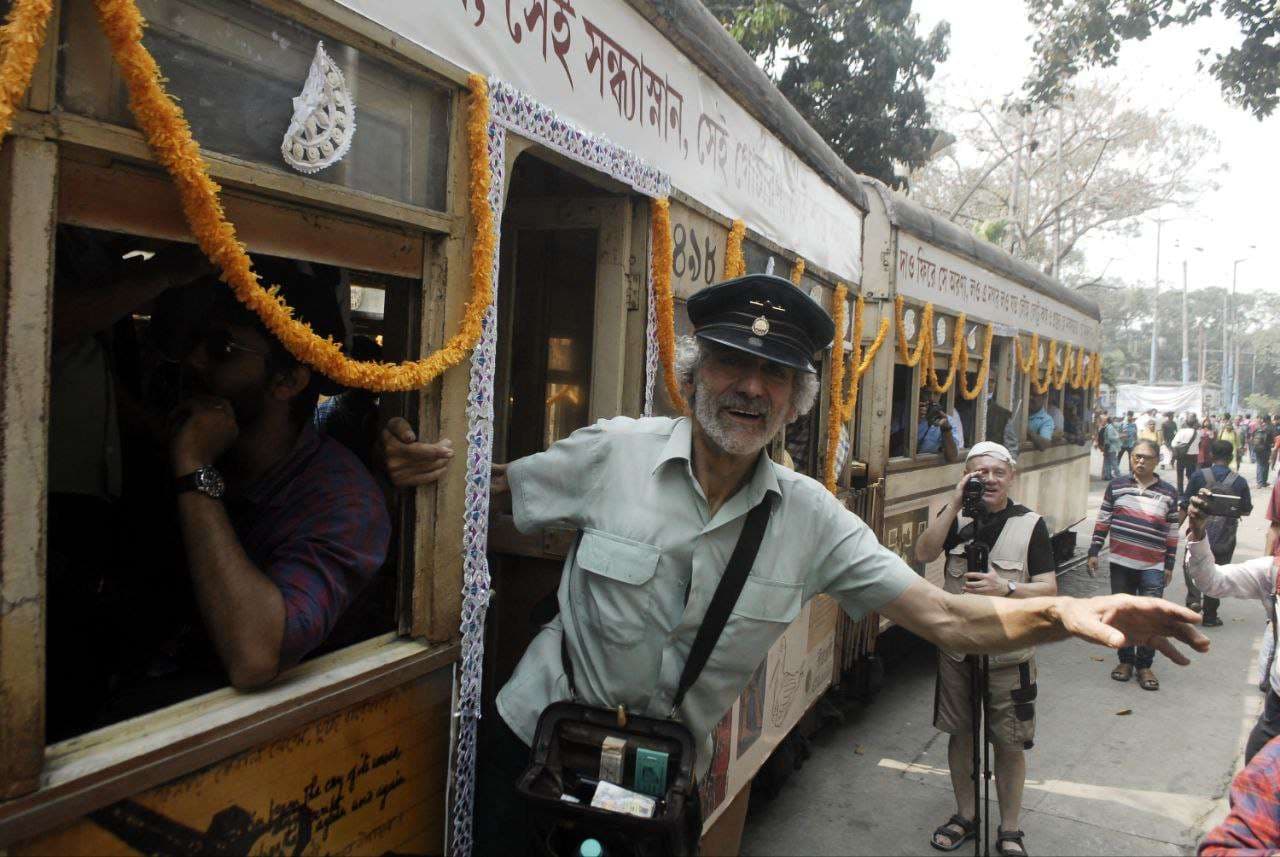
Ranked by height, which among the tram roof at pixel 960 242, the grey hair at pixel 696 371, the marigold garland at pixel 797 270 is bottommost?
the grey hair at pixel 696 371

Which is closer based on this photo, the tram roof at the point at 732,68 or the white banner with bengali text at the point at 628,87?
the white banner with bengali text at the point at 628,87

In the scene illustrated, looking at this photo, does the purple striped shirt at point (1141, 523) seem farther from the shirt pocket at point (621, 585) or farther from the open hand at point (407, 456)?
the open hand at point (407, 456)

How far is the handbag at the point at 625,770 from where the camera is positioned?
1757 mm

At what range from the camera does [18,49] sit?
1.15 meters

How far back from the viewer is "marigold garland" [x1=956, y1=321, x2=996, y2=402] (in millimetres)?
7520

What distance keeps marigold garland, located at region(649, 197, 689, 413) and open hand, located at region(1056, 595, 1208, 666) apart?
4.51 ft

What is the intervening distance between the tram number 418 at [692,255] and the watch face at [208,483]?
1817 mm

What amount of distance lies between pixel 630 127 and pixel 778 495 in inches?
53.7

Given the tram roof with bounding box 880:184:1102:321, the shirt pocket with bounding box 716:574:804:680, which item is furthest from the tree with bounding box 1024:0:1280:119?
the shirt pocket with bounding box 716:574:804:680

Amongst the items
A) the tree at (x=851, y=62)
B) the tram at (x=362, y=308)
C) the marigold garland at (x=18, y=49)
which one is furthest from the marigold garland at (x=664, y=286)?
the tree at (x=851, y=62)

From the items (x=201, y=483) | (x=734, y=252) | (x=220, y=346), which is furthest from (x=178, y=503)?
(x=734, y=252)

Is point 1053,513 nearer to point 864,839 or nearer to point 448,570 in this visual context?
point 864,839

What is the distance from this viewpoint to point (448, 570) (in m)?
2.18

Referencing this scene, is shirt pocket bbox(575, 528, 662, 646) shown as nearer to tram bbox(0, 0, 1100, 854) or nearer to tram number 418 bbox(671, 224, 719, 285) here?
tram bbox(0, 0, 1100, 854)
